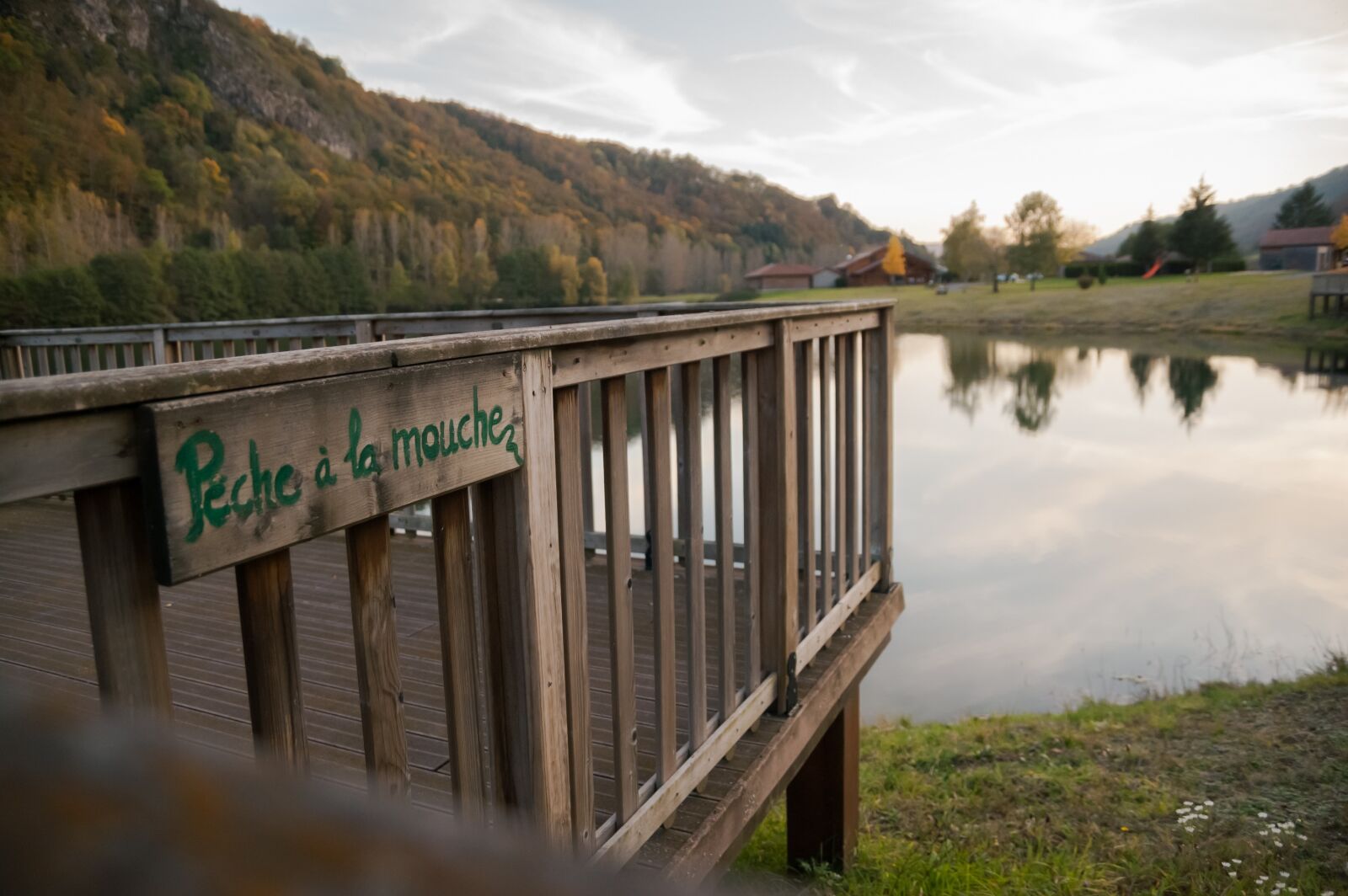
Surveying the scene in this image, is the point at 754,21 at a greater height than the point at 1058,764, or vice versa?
the point at 754,21

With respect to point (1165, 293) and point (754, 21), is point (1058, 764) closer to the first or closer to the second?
point (1165, 293)

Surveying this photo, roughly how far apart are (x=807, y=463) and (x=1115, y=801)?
4.25 m

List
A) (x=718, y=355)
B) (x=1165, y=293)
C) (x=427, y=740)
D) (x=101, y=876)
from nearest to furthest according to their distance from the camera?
1. (x=101, y=876)
2. (x=718, y=355)
3. (x=427, y=740)
4. (x=1165, y=293)

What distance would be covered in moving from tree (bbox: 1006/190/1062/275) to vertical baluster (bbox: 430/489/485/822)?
76628 mm

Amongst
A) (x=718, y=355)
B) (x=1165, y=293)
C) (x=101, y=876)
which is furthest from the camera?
(x=1165, y=293)

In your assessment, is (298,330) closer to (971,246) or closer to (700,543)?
(700,543)

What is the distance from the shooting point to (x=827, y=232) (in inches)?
5802

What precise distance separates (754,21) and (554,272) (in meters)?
33.6

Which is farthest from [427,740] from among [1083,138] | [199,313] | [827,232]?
[827,232]


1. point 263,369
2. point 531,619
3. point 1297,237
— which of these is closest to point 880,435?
point 531,619

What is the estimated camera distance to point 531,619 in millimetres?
2074

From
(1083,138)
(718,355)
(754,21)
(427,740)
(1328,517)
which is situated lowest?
(1328,517)

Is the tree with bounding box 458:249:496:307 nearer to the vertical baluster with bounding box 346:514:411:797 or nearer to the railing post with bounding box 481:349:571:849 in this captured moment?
the railing post with bounding box 481:349:571:849

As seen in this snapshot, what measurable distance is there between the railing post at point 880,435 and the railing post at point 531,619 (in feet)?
9.35
